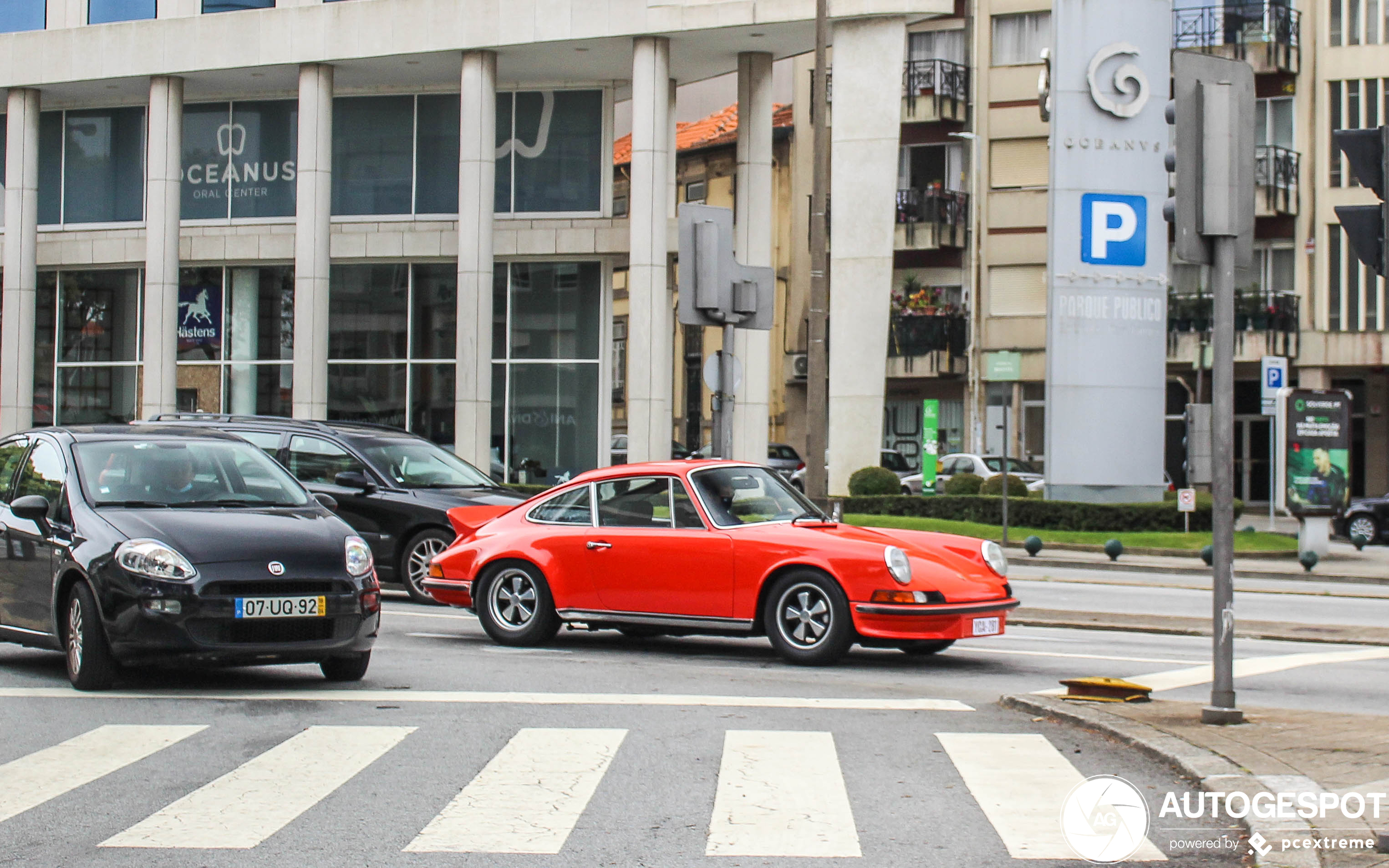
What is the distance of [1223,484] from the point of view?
8500 millimetres

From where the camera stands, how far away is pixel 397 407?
116 ft

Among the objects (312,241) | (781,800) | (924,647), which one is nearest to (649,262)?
(312,241)

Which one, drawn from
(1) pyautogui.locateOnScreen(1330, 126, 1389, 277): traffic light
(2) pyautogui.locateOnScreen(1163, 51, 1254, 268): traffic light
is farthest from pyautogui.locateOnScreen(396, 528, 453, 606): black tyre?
(1) pyautogui.locateOnScreen(1330, 126, 1389, 277): traffic light

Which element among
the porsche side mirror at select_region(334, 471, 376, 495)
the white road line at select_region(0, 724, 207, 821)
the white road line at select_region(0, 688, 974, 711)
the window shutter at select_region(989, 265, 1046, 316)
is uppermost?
the window shutter at select_region(989, 265, 1046, 316)

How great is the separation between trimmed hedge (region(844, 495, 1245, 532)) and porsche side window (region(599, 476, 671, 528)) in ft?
61.0

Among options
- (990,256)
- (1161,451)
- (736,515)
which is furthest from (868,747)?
(990,256)

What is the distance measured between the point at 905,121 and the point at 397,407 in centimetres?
2239

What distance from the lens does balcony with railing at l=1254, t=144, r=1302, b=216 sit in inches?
1774

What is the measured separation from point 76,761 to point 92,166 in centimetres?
3222

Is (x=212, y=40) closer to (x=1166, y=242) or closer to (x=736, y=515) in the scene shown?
(x=1166, y=242)

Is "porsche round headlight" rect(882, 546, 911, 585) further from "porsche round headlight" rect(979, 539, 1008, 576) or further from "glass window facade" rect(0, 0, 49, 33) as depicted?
"glass window facade" rect(0, 0, 49, 33)

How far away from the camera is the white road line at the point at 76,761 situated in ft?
22.8

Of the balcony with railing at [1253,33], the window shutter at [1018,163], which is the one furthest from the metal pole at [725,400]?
the window shutter at [1018,163]

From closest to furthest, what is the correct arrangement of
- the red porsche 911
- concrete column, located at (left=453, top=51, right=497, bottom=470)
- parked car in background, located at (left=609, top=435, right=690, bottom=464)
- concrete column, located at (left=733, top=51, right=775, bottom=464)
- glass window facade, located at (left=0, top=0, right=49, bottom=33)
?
the red porsche 911 < concrete column, located at (left=453, top=51, right=497, bottom=470) < concrete column, located at (left=733, top=51, right=775, bottom=464) < glass window facade, located at (left=0, top=0, right=49, bottom=33) < parked car in background, located at (left=609, top=435, right=690, bottom=464)
